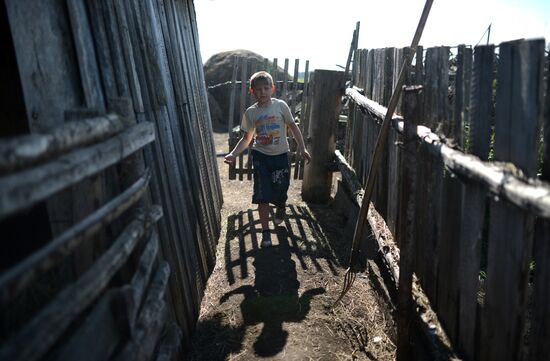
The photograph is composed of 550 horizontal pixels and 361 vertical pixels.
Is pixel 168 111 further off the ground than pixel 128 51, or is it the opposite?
pixel 128 51

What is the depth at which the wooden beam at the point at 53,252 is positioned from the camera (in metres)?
1.09

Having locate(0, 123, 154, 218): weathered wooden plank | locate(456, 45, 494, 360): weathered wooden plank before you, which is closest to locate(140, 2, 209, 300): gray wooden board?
locate(0, 123, 154, 218): weathered wooden plank

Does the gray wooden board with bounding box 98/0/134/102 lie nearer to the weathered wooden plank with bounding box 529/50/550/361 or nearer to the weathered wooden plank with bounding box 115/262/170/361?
the weathered wooden plank with bounding box 115/262/170/361

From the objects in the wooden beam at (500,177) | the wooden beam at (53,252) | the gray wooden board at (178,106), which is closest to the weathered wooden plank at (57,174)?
the wooden beam at (53,252)

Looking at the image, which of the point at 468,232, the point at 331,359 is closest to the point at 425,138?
the point at 468,232

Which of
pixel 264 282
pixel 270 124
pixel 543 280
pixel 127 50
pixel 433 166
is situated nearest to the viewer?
pixel 543 280

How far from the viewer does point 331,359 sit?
3.03m

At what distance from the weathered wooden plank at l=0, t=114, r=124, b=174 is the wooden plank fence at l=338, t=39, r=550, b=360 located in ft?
4.96

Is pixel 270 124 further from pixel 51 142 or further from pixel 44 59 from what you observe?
pixel 51 142

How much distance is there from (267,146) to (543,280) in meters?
3.31

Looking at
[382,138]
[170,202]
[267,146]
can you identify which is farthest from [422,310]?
[267,146]

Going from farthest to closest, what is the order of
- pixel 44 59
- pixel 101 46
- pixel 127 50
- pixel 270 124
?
pixel 270 124 → pixel 127 50 → pixel 101 46 → pixel 44 59

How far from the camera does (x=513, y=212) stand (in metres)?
Result: 1.82

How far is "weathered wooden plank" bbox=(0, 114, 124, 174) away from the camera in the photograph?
3.76 ft
